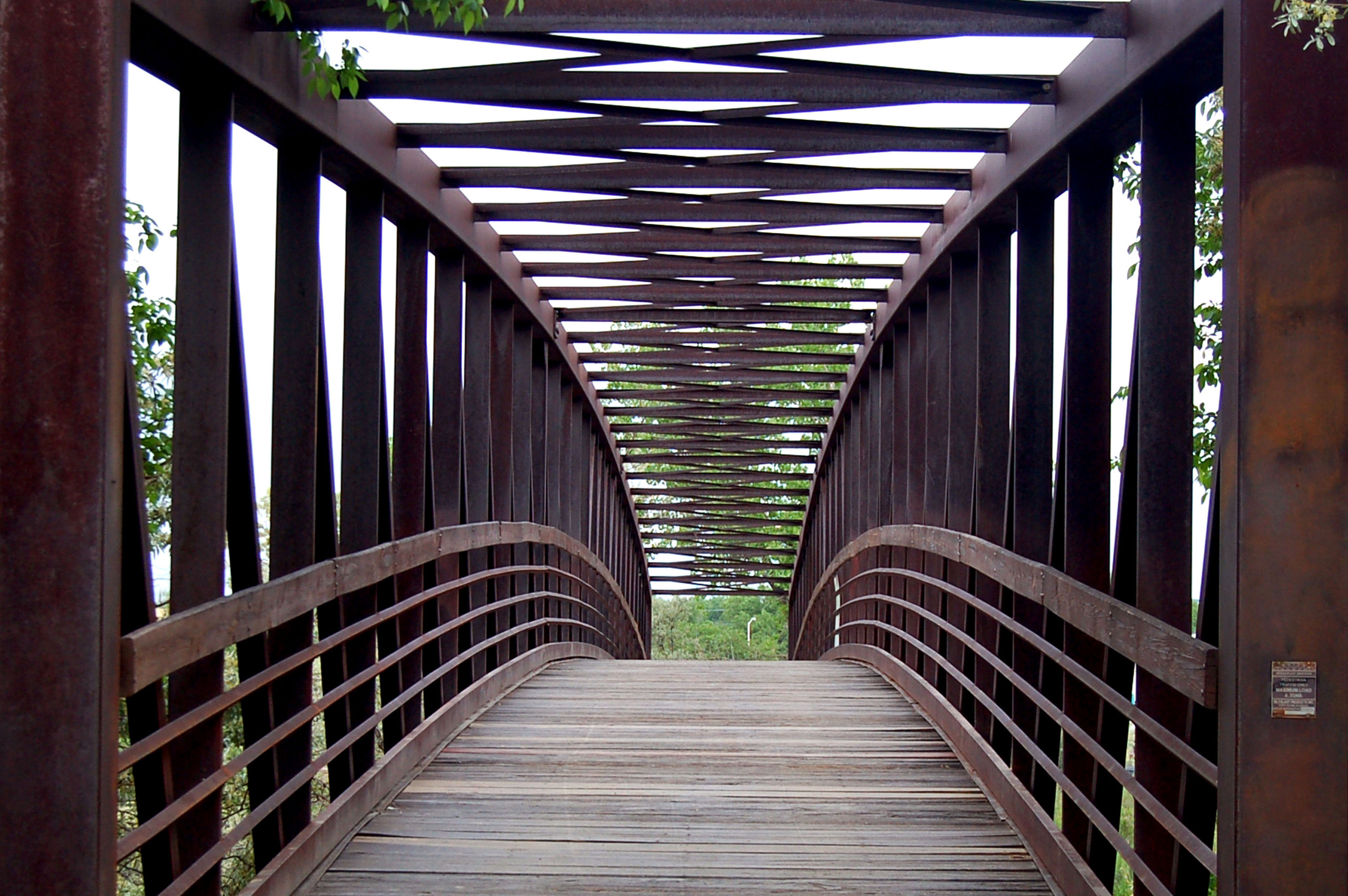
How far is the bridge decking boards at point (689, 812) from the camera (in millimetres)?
4004

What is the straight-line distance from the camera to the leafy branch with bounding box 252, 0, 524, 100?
3.85 metres

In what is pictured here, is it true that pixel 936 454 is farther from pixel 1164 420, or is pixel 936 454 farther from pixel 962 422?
pixel 1164 420

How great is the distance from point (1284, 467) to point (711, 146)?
3.97m

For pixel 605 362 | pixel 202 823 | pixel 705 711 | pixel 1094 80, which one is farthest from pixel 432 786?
pixel 605 362

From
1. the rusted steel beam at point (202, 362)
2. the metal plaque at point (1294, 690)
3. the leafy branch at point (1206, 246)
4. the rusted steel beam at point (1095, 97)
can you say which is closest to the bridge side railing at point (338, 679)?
the rusted steel beam at point (202, 362)

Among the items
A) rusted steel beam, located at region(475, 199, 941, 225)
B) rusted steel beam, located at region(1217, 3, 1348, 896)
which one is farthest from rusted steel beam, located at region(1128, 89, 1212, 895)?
rusted steel beam, located at region(475, 199, 941, 225)

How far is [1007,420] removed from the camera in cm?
625

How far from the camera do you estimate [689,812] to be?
4754mm

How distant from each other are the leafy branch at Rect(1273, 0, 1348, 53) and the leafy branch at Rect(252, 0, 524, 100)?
82.3 inches

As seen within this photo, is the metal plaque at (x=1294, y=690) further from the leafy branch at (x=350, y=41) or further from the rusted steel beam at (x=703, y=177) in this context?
the rusted steel beam at (x=703, y=177)

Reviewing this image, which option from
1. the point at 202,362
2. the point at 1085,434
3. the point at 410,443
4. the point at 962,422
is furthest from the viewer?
the point at 962,422

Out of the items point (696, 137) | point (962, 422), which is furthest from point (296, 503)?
point (962, 422)

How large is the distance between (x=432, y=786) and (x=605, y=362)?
28.1ft

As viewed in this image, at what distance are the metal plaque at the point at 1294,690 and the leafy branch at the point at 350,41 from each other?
271 cm
